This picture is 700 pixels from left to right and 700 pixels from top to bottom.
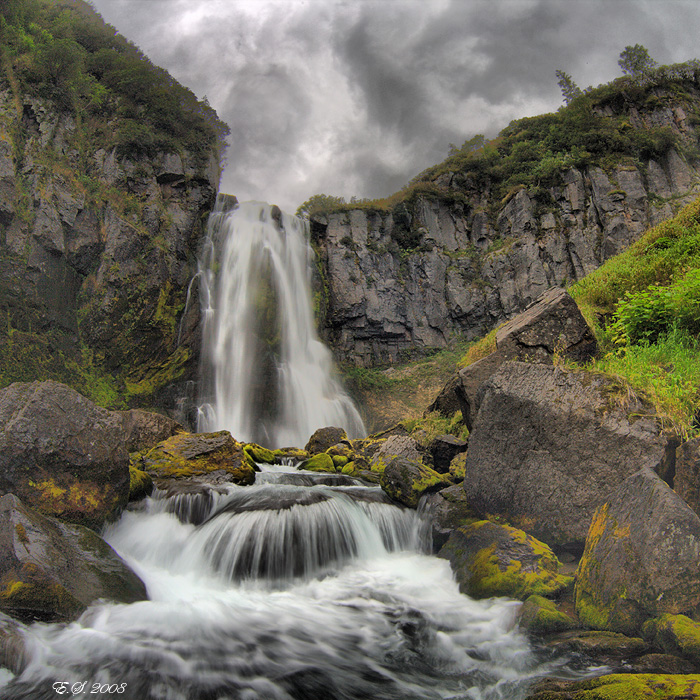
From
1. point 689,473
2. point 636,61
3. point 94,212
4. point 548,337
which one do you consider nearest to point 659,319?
point 548,337

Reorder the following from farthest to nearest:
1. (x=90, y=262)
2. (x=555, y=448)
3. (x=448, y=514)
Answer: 1. (x=90, y=262)
2. (x=448, y=514)
3. (x=555, y=448)

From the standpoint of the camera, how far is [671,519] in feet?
10.9

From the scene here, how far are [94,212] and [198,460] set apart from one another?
1993cm

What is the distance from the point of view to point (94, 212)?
75.0 feet

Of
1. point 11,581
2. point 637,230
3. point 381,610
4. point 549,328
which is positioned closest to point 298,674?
point 381,610

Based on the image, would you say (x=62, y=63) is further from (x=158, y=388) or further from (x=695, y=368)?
(x=695, y=368)

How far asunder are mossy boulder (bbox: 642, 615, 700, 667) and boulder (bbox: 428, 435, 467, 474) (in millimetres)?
5684

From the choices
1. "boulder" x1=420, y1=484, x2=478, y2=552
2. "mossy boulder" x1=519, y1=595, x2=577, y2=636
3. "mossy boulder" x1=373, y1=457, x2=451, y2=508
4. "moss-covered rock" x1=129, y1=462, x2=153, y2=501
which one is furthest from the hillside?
"mossy boulder" x1=519, y1=595, x2=577, y2=636

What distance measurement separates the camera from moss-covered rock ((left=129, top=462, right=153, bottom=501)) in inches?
305

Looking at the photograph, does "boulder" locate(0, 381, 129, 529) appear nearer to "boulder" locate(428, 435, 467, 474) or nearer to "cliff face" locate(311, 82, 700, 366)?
"boulder" locate(428, 435, 467, 474)

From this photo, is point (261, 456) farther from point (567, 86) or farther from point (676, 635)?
point (567, 86)

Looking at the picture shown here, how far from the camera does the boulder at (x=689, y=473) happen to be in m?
3.78

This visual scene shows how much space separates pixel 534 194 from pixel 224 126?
25946 millimetres

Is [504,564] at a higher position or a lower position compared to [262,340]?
lower
